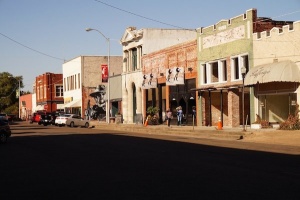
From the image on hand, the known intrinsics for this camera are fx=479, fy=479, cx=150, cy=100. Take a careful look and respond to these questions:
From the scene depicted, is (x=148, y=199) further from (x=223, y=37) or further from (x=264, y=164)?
(x=223, y=37)

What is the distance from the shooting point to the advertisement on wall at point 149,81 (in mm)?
50125

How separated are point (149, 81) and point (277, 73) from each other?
74.9 feet

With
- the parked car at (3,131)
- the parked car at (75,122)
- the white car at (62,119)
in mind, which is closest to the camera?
the parked car at (3,131)

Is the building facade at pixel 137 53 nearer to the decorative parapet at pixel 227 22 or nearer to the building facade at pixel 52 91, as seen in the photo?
the decorative parapet at pixel 227 22

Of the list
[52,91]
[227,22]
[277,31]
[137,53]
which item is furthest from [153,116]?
[52,91]

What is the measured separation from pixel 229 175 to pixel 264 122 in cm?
2116

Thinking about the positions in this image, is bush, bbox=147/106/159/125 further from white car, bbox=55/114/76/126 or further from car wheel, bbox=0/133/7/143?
car wheel, bbox=0/133/7/143

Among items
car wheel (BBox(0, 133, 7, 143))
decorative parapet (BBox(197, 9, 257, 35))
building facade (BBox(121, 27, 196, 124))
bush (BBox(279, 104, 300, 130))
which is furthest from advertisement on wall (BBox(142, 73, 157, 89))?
car wheel (BBox(0, 133, 7, 143))

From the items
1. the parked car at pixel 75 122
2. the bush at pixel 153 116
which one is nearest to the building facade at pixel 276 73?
the bush at pixel 153 116

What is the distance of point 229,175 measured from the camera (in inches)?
471

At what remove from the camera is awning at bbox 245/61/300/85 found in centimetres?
2944

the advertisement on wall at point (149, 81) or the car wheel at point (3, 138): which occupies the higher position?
the advertisement on wall at point (149, 81)

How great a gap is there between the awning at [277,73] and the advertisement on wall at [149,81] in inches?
745

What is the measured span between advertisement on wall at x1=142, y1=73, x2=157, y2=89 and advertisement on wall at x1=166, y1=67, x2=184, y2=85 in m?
3.62
